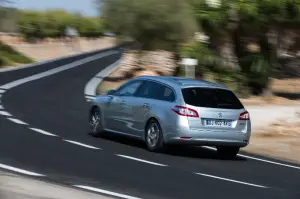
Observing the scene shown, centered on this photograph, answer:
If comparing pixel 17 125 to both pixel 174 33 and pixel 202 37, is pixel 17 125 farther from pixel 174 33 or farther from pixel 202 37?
pixel 174 33

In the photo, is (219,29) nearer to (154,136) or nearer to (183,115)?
(154,136)

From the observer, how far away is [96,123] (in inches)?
744

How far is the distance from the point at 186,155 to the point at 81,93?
17.3 metres

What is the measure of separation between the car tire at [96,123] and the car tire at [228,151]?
277 cm

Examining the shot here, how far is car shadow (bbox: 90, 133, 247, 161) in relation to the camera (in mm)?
17031

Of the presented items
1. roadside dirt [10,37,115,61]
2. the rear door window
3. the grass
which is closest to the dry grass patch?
the rear door window

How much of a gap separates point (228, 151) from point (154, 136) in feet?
5.48

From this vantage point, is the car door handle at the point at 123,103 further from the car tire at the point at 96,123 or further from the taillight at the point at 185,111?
the taillight at the point at 185,111

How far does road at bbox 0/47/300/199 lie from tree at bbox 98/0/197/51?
1676cm

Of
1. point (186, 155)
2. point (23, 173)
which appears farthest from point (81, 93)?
point (23, 173)

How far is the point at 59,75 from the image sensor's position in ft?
152

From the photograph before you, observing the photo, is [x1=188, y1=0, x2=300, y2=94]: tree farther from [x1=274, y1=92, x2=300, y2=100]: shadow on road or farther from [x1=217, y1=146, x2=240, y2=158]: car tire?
[x1=217, y1=146, x2=240, y2=158]: car tire

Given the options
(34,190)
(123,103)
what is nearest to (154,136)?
(123,103)

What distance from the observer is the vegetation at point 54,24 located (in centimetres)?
9703
